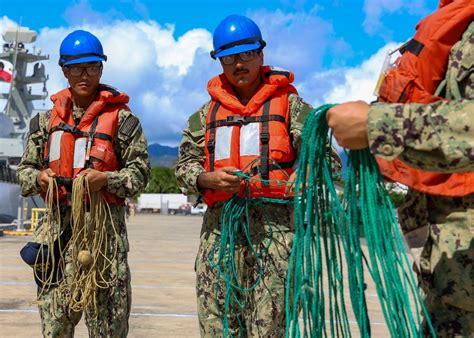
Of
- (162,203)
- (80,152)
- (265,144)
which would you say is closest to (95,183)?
(80,152)

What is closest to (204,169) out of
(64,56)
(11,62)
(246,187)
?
(246,187)

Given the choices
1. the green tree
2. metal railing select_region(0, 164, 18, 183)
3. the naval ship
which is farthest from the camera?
the green tree

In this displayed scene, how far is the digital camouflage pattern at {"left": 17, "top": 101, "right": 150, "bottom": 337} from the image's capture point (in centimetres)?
411

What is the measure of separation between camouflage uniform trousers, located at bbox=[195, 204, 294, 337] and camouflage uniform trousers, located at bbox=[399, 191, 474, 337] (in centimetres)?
148

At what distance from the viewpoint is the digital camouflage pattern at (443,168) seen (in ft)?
6.29

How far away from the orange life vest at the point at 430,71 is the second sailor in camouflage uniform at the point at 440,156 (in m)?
0.04

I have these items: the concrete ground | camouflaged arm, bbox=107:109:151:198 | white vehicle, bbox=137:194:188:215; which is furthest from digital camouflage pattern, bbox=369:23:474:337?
white vehicle, bbox=137:194:188:215

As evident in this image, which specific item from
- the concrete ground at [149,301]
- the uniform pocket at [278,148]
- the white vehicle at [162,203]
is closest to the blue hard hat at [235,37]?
the uniform pocket at [278,148]

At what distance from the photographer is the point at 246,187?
3609mm

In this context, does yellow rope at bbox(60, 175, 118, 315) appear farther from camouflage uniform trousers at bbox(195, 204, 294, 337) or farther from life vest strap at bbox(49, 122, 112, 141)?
camouflage uniform trousers at bbox(195, 204, 294, 337)

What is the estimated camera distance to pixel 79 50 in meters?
4.18

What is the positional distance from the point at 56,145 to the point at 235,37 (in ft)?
4.46

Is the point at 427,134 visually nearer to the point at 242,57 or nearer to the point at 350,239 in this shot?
the point at 350,239

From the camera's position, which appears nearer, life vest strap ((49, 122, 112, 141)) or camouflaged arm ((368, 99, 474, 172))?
camouflaged arm ((368, 99, 474, 172))
